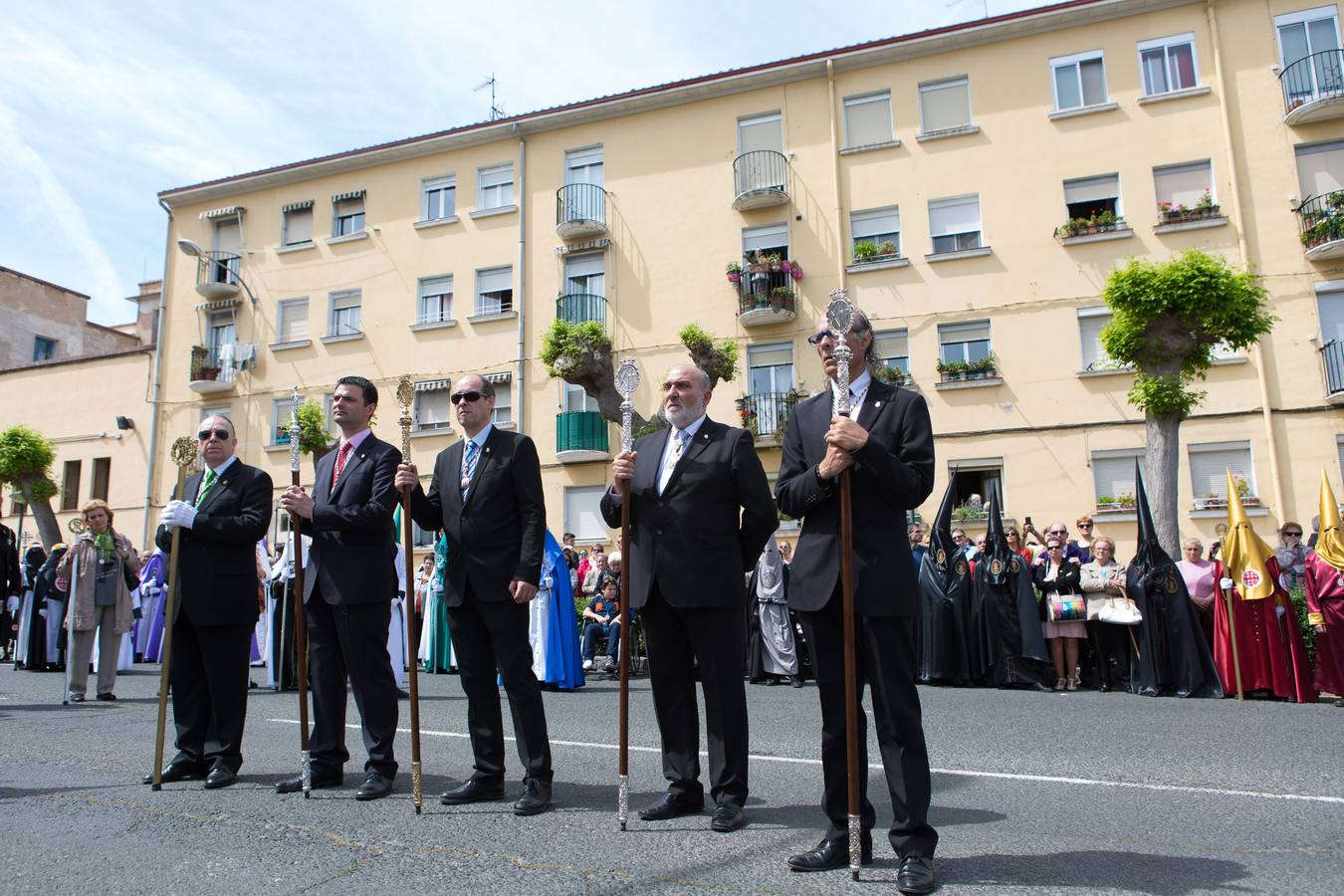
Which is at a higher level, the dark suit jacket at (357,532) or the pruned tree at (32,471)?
the pruned tree at (32,471)

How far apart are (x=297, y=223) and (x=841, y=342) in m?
32.4

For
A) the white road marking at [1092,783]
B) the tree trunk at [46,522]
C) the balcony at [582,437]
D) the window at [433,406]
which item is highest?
the window at [433,406]

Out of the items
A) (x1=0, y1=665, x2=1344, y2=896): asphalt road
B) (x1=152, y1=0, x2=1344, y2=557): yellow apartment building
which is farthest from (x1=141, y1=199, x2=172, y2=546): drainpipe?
(x1=0, y1=665, x2=1344, y2=896): asphalt road

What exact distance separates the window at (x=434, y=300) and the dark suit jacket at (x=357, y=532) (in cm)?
2535

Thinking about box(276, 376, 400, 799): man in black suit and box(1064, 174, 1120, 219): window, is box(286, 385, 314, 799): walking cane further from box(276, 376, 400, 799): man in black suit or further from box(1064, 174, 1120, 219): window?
box(1064, 174, 1120, 219): window

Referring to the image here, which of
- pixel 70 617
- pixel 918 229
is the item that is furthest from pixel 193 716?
pixel 918 229

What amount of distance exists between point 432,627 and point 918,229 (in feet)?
55.5

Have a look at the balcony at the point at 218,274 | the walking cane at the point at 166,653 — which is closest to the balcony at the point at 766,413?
the balcony at the point at 218,274

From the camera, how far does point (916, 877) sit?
348 cm

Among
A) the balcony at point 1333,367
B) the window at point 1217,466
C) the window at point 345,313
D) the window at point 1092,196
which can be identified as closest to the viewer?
the balcony at point 1333,367

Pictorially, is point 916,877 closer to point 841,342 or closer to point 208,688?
point 841,342

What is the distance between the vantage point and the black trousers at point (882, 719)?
145 inches

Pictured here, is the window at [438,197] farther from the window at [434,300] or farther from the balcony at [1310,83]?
the balcony at [1310,83]

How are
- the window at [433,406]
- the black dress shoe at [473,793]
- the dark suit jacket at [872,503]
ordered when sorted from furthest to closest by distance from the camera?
the window at [433,406], the black dress shoe at [473,793], the dark suit jacket at [872,503]
